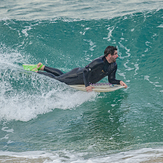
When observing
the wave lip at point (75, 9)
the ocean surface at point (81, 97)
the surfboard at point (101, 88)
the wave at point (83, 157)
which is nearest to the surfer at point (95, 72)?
the surfboard at point (101, 88)

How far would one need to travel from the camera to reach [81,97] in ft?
19.1

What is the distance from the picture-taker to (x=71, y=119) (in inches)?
193

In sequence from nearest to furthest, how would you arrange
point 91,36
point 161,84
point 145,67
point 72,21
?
point 161,84 < point 145,67 < point 91,36 < point 72,21

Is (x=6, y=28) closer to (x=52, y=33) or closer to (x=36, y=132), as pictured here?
(x=52, y=33)

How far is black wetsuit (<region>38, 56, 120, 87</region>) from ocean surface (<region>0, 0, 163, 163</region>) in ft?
0.93

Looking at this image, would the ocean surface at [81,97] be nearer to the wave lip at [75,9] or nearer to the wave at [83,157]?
the wave at [83,157]

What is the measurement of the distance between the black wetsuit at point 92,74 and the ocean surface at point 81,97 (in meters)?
0.28

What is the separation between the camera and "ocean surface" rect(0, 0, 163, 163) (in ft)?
12.0

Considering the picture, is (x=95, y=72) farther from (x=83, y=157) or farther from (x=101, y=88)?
(x=83, y=157)

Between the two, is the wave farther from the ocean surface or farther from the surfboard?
the surfboard

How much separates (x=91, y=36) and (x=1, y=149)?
7591 millimetres

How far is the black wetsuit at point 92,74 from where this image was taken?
554 cm

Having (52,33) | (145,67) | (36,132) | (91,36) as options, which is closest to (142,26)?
(91,36)

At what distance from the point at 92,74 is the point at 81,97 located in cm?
64
